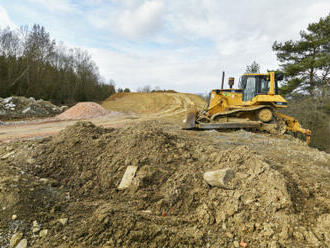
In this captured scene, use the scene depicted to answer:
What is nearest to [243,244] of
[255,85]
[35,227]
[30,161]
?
[35,227]

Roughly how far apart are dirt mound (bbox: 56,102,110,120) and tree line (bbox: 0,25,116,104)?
5280 millimetres

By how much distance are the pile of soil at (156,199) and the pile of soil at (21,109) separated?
12.1 meters

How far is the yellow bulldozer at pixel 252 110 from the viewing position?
8.73 metres

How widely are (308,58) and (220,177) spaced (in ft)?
59.5

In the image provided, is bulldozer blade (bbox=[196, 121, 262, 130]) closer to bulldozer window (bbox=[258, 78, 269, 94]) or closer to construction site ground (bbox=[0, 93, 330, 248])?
bulldozer window (bbox=[258, 78, 269, 94])

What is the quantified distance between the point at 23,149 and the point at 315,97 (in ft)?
51.6

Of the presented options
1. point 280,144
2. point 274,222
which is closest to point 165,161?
point 274,222

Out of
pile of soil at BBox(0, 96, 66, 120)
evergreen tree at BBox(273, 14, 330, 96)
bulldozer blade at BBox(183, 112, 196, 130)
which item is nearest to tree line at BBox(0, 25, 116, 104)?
pile of soil at BBox(0, 96, 66, 120)

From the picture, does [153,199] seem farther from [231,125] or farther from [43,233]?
[231,125]

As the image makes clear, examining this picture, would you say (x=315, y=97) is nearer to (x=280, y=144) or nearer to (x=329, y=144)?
(x=329, y=144)

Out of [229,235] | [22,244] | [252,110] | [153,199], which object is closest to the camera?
[22,244]

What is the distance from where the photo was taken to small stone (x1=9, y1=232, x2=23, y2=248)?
6.51 ft

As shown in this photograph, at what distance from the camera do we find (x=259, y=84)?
29.8 feet

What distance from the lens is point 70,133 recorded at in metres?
Answer: 4.59
